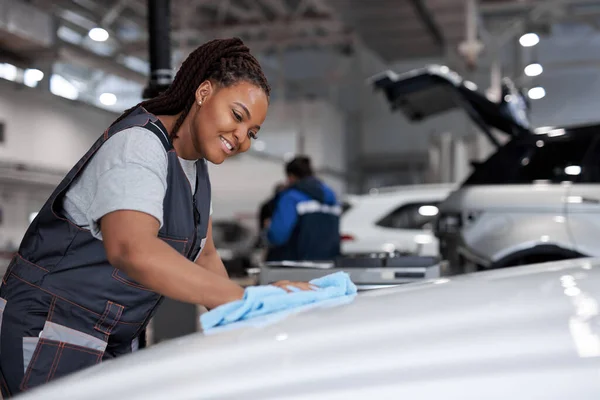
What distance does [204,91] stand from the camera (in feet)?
4.81

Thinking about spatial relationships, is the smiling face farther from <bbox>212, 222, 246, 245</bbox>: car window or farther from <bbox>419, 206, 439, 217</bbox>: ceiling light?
<bbox>212, 222, 246, 245</bbox>: car window

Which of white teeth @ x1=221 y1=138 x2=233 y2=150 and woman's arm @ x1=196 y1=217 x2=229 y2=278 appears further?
woman's arm @ x1=196 y1=217 x2=229 y2=278

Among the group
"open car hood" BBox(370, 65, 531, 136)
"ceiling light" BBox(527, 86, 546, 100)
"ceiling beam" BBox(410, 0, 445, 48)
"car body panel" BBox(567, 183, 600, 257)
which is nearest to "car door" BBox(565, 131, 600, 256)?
"car body panel" BBox(567, 183, 600, 257)

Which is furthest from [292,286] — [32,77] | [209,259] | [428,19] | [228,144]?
[428,19]

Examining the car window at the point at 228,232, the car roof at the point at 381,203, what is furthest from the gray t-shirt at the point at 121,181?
the car window at the point at 228,232

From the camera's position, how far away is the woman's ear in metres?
1.46

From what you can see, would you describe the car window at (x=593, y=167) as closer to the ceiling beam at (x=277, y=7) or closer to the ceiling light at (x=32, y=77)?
the ceiling light at (x=32, y=77)

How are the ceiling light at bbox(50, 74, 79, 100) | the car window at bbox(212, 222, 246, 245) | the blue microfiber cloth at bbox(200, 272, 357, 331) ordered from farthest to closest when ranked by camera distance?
the car window at bbox(212, 222, 246, 245), the ceiling light at bbox(50, 74, 79, 100), the blue microfiber cloth at bbox(200, 272, 357, 331)

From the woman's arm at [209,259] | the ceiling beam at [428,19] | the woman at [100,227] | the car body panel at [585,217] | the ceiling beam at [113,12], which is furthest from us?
the ceiling beam at [428,19]

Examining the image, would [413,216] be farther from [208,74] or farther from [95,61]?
[208,74]

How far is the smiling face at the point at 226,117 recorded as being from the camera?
142cm

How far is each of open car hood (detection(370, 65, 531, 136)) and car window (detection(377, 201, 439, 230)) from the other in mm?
1934

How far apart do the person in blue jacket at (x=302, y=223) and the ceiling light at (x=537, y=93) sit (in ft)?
8.89

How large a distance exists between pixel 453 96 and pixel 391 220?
227 centimetres
